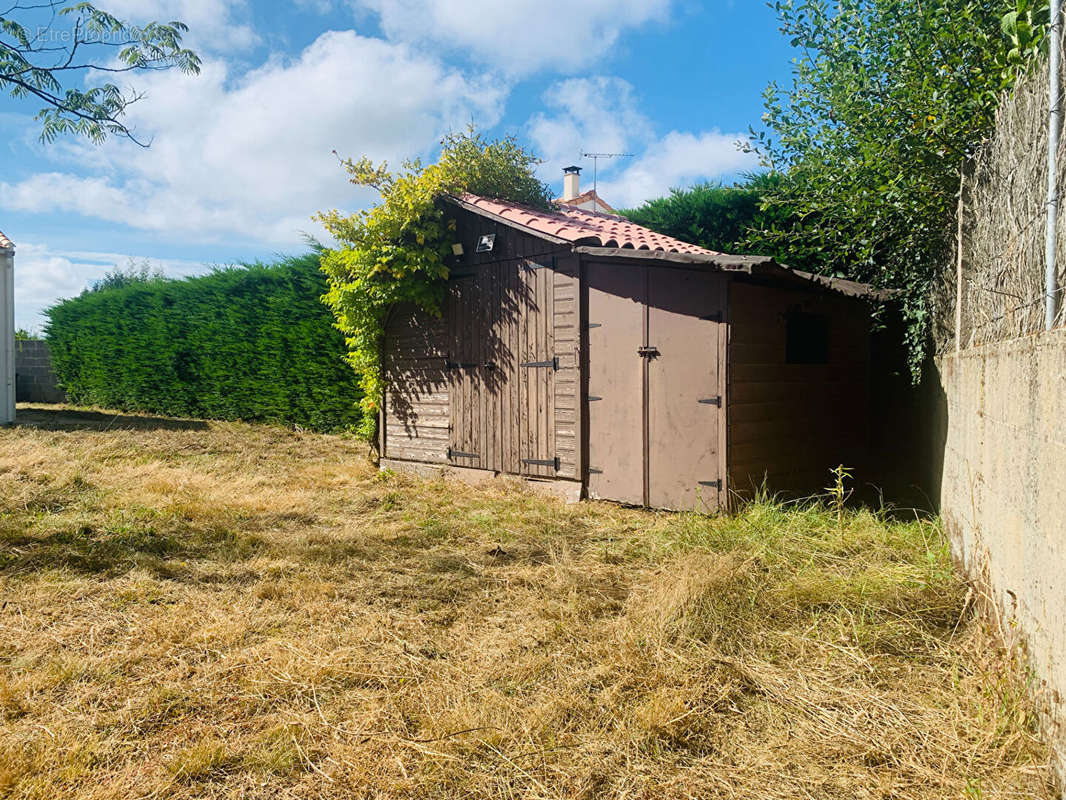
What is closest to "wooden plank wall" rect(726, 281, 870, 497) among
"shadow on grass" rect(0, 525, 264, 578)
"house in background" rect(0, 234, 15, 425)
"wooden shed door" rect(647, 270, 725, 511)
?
"wooden shed door" rect(647, 270, 725, 511)

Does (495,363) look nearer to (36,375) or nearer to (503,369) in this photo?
(503,369)

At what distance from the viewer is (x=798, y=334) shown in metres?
6.72

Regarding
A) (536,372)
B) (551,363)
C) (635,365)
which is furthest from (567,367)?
(635,365)

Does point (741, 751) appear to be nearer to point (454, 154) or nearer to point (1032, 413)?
point (1032, 413)

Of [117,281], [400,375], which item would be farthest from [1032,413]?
[117,281]

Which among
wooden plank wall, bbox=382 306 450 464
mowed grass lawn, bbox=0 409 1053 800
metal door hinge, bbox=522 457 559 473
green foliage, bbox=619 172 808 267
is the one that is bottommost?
mowed grass lawn, bbox=0 409 1053 800

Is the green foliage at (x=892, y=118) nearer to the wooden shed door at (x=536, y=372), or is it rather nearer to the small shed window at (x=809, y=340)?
the small shed window at (x=809, y=340)

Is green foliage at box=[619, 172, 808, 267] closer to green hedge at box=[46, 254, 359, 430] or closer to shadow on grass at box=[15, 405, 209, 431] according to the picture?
green hedge at box=[46, 254, 359, 430]

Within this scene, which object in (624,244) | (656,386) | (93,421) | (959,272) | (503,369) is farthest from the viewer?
(93,421)

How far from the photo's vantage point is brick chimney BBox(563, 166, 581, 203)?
1479 cm

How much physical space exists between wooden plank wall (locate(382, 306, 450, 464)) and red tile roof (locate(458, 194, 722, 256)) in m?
1.48

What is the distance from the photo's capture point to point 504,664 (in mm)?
3053

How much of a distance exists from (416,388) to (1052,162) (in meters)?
6.83

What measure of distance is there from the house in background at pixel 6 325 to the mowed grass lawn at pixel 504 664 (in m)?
9.20
